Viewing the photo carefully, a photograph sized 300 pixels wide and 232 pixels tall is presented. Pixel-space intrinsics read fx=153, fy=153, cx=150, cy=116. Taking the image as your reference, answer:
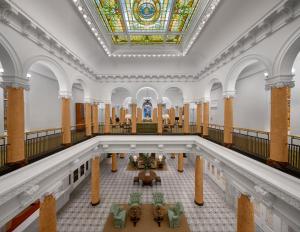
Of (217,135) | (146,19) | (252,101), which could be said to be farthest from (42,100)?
(252,101)

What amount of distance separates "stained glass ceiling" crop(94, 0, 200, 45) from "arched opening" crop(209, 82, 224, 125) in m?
6.24

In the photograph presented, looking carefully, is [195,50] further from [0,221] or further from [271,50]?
[0,221]

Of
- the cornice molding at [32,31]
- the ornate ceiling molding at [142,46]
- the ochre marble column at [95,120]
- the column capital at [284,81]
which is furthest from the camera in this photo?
the ochre marble column at [95,120]

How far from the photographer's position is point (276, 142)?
418 cm

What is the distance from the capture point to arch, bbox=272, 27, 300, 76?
146 inches

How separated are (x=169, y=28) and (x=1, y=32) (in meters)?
6.42

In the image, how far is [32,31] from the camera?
475 centimetres

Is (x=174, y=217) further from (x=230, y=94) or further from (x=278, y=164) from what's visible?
(x=230, y=94)

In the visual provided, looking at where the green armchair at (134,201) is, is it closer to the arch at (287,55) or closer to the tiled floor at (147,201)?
the tiled floor at (147,201)

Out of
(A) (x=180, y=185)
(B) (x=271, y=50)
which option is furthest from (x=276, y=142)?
(A) (x=180, y=185)

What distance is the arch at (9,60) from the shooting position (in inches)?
155

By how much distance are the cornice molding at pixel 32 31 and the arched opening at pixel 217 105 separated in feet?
35.5

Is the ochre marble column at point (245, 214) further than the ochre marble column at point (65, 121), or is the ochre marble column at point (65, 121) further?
the ochre marble column at point (65, 121)

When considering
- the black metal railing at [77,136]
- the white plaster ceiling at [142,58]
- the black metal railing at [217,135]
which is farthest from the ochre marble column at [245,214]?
the black metal railing at [77,136]
